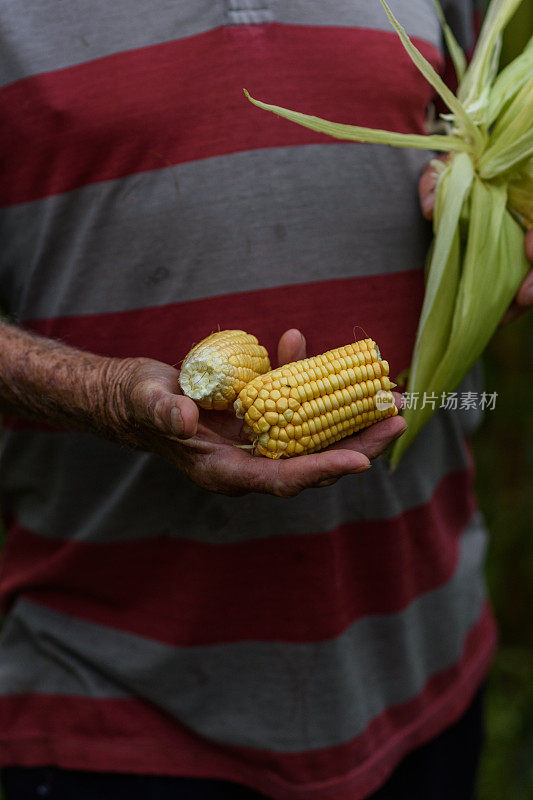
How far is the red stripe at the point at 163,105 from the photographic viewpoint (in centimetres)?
109

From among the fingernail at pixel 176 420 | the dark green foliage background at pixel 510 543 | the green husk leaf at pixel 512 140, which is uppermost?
the green husk leaf at pixel 512 140

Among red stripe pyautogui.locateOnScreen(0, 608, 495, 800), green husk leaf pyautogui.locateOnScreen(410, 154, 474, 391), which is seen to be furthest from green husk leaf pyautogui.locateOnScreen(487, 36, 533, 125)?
red stripe pyautogui.locateOnScreen(0, 608, 495, 800)

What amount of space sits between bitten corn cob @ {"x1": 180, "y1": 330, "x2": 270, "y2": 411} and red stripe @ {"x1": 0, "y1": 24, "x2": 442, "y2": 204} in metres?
0.33

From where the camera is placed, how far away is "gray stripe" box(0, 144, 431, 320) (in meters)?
1.10

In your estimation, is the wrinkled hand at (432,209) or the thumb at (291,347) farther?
the wrinkled hand at (432,209)

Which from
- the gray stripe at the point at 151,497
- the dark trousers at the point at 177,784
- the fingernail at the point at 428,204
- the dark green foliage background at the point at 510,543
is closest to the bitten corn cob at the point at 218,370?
the gray stripe at the point at 151,497

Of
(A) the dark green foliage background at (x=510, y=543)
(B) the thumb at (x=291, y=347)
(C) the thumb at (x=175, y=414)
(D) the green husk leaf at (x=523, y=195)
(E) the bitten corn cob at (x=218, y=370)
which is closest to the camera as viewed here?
(C) the thumb at (x=175, y=414)

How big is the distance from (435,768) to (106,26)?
1473 mm

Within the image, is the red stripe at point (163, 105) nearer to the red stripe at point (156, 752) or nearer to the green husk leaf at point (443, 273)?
the green husk leaf at point (443, 273)

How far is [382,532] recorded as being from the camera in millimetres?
Answer: 1245

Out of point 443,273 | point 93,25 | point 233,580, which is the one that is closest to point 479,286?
point 443,273

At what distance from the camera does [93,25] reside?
111 cm

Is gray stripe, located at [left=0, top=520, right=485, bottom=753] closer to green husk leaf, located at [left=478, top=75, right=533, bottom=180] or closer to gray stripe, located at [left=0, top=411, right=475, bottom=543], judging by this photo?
gray stripe, located at [left=0, top=411, right=475, bottom=543]

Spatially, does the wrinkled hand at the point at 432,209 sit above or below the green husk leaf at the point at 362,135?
below
